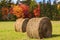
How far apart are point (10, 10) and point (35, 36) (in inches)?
2073

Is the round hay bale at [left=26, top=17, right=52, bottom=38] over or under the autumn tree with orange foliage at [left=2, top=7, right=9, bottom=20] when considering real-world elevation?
over

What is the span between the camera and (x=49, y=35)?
13.1m

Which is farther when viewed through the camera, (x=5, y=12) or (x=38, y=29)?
(x=5, y=12)

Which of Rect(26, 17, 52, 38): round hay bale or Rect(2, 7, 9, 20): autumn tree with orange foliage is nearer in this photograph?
Rect(26, 17, 52, 38): round hay bale

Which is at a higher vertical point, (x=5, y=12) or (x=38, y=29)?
(x=38, y=29)

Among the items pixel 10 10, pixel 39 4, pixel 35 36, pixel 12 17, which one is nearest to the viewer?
pixel 35 36

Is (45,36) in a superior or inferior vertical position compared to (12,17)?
superior

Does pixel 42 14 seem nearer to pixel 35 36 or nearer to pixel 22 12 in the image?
pixel 22 12

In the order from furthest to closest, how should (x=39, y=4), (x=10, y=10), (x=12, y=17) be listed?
(x=39, y=4) < (x=10, y=10) < (x=12, y=17)

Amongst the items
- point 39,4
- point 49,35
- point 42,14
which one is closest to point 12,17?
point 42,14

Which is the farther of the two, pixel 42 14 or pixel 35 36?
pixel 42 14

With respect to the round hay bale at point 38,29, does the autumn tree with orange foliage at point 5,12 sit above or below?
below

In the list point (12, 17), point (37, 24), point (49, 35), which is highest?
point (37, 24)

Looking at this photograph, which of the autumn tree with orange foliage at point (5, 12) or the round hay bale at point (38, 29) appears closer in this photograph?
the round hay bale at point (38, 29)
